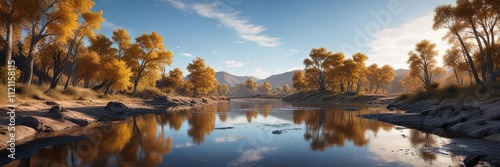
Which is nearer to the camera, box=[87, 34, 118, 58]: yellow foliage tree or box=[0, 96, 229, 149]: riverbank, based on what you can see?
box=[0, 96, 229, 149]: riverbank

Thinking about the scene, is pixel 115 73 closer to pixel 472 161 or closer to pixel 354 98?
pixel 472 161

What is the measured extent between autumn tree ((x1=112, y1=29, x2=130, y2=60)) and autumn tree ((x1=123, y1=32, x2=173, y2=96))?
1349 mm

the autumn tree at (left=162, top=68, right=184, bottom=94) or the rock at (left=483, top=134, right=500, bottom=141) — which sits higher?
the autumn tree at (left=162, top=68, right=184, bottom=94)

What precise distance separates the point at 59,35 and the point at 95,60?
492 inches

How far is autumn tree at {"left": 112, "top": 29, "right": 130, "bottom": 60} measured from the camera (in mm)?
39175

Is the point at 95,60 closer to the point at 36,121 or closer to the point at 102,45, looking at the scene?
the point at 102,45

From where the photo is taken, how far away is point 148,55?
37750 millimetres

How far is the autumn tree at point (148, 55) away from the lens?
37175 millimetres

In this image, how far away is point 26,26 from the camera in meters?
20.6

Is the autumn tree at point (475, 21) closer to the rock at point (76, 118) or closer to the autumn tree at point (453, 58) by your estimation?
the autumn tree at point (453, 58)

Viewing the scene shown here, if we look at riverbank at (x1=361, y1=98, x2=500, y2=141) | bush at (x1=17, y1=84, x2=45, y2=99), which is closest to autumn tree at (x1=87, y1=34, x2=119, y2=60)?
bush at (x1=17, y1=84, x2=45, y2=99)

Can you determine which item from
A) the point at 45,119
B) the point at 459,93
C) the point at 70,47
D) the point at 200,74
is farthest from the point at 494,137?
the point at 200,74

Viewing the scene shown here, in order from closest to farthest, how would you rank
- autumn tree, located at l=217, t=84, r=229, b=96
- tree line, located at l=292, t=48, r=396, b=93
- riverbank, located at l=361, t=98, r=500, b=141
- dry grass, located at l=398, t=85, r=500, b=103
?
riverbank, located at l=361, t=98, r=500, b=141 → dry grass, located at l=398, t=85, r=500, b=103 → tree line, located at l=292, t=48, r=396, b=93 → autumn tree, located at l=217, t=84, r=229, b=96

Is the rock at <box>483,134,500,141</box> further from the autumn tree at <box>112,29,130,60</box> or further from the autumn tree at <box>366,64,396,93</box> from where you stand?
the autumn tree at <box>366,64,396,93</box>
